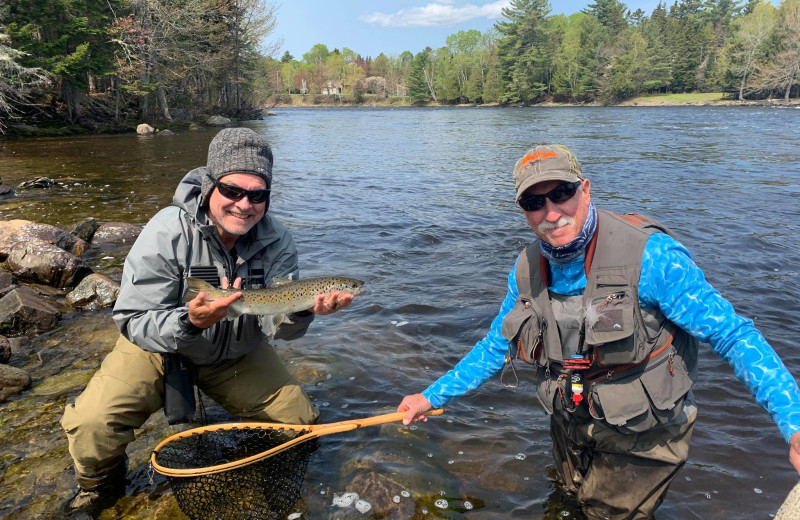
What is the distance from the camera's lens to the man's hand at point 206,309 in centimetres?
338

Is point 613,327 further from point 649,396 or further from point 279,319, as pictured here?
point 279,319

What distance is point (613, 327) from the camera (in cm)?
288

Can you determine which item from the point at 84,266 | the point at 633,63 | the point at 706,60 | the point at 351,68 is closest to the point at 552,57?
the point at 633,63

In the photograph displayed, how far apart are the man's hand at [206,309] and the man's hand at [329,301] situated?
639 millimetres

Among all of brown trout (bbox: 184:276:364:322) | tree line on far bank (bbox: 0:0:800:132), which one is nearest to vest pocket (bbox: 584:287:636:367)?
brown trout (bbox: 184:276:364:322)

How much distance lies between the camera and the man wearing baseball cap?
2.80 m

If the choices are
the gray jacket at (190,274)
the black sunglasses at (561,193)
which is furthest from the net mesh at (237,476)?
the black sunglasses at (561,193)

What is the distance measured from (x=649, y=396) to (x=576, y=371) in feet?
1.38

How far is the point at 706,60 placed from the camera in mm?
92688

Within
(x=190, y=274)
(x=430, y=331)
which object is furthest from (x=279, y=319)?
(x=430, y=331)

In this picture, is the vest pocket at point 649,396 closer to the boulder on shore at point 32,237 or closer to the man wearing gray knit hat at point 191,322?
the man wearing gray knit hat at point 191,322

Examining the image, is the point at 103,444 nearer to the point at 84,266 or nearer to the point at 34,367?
the point at 34,367

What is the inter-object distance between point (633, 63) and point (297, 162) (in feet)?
259

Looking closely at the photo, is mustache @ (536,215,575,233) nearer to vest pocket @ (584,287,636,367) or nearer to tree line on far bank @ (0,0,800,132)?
vest pocket @ (584,287,636,367)
